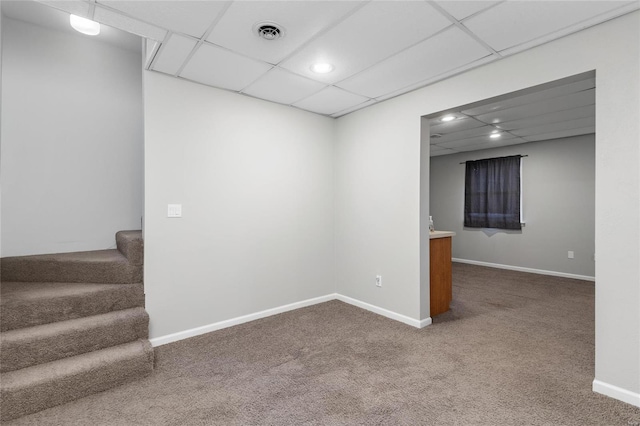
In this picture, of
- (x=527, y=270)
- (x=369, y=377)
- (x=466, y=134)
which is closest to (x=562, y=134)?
(x=466, y=134)

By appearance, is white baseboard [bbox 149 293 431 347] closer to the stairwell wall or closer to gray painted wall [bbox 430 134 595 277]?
the stairwell wall

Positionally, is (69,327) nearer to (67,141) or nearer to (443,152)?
(67,141)

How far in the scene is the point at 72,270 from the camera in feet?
8.74

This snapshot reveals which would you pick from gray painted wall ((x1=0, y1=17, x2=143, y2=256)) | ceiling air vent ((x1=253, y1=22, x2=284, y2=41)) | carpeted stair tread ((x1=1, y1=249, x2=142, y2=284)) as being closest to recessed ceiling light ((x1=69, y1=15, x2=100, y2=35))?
gray painted wall ((x1=0, y1=17, x2=143, y2=256))

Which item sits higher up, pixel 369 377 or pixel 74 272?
pixel 74 272

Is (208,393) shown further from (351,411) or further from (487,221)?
(487,221)

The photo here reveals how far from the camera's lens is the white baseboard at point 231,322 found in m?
2.83

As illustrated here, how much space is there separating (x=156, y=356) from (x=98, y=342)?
18.4 inches

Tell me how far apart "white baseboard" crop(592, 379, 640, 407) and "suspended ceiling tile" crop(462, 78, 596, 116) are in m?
2.25

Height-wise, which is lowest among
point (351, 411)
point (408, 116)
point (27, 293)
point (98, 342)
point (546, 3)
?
point (351, 411)

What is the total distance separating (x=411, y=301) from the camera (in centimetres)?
325

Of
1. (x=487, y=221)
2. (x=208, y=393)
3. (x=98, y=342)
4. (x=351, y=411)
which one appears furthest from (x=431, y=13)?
(x=487, y=221)

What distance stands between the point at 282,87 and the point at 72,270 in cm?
250

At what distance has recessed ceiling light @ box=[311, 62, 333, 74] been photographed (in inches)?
102
